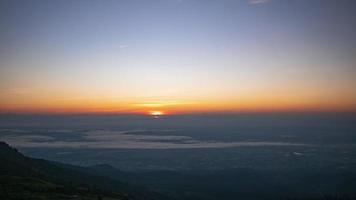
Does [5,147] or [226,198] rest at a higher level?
[5,147]

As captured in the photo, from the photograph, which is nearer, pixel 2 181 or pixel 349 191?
pixel 2 181

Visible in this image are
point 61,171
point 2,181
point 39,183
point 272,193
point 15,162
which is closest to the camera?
point 2,181

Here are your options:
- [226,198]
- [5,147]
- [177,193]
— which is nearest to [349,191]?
[226,198]

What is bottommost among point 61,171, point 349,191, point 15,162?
point 349,191

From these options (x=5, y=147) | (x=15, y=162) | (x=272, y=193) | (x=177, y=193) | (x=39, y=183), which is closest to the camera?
(x=39, y=183)

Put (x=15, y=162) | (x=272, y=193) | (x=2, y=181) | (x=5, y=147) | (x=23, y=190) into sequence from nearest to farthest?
(x=23, y=190)
(x=2, y=181)
(x=15, y=162)
(x=5, y=147)
(x=272, y=193)

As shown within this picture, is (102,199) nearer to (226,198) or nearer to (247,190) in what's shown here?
(226,198)

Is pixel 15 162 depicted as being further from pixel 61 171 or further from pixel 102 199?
pixel 102 199

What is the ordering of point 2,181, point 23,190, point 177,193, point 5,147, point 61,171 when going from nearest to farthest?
point 23,190
point 2,181
point 5,147
point 61,171
point 177,193

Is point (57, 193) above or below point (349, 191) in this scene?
above

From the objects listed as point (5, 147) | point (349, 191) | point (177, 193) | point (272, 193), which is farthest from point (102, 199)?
point (349, 191)
